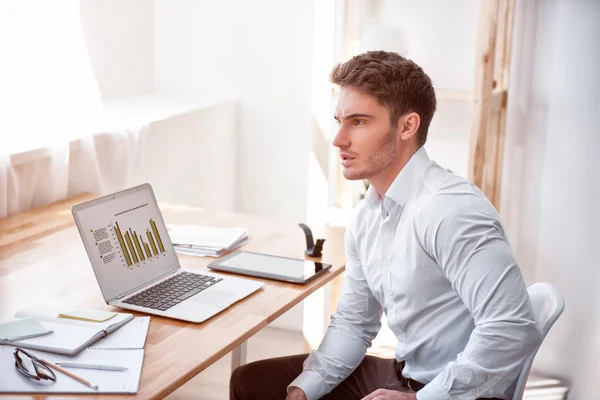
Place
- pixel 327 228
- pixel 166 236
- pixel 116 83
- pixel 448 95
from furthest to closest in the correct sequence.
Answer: pixel 116 83 → pixel 448 95 → pixel 327 228 → pixel 166 236

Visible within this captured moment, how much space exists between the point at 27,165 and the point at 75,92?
374 millimetres

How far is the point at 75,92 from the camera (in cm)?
293

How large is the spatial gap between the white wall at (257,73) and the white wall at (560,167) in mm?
943

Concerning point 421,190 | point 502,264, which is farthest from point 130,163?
point 502,264

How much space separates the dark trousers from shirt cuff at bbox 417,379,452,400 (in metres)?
0.25

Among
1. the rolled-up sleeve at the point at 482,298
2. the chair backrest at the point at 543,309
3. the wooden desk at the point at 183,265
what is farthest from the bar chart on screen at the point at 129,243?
the chair backrest at the point at 543,309

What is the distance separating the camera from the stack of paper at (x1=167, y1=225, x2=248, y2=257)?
230 centimetres

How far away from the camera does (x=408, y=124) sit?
1.86 m

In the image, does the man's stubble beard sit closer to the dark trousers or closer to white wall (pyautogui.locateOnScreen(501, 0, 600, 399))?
the dark trousers

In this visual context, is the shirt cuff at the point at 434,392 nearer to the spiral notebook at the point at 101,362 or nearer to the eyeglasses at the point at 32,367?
the spiral notebook at the point at 101,362

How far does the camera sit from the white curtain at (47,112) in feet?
8.68

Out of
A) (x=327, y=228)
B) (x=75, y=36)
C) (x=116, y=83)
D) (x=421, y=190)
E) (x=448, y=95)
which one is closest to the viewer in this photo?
(x=421, y=190)

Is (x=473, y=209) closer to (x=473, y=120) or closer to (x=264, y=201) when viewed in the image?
(x=473, y=120)

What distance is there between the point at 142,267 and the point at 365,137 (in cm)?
63
